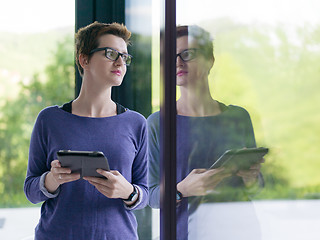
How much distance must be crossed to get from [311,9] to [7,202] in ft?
4.66

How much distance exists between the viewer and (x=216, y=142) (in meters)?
1.41

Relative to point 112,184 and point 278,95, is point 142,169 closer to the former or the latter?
point 112,184

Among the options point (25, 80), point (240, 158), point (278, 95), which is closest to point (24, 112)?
point (25, 80)

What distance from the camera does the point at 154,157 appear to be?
1640 millimetres

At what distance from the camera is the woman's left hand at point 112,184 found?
1544 millimetres

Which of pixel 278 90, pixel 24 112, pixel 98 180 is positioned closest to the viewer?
pixel 278 90

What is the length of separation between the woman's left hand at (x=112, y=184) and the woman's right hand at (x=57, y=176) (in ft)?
0.19

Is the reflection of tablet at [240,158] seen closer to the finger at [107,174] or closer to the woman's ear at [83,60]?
the finger at [107,174]

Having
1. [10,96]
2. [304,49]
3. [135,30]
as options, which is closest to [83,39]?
[135,30]

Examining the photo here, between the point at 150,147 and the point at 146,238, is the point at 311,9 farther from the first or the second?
the point at 146,238

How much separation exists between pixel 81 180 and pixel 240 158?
630 millimetres

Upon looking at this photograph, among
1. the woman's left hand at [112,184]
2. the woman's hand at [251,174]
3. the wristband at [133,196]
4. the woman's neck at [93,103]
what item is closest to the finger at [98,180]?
the woman's left hand at [112,184]

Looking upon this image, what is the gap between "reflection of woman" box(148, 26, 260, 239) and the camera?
1.40 m

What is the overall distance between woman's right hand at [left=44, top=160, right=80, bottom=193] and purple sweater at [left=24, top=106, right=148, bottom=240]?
0.03 metres
